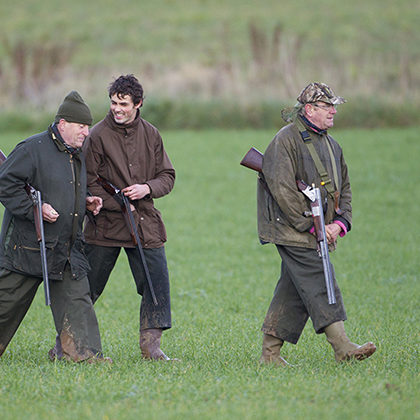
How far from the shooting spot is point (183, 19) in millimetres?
49156

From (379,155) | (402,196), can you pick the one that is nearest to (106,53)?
(379,155)

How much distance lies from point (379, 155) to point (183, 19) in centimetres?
2830

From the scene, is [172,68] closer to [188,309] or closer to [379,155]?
[379,155]

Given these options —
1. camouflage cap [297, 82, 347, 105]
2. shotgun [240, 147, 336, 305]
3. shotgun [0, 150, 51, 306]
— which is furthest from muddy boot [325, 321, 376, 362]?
shotgun [0, 150, 51, 306]

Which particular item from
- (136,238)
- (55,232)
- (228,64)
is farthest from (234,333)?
(228,64)

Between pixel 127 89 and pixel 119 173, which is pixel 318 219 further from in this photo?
pixel 127 89

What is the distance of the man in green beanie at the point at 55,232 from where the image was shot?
7426mm

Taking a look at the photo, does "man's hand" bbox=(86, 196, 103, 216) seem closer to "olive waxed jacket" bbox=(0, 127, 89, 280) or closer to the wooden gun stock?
"olive waxed jacket" bbox=(0, 127, 89, 280)

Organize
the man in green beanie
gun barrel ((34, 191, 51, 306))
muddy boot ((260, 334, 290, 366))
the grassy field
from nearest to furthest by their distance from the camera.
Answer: the grassy field, gun barrel ((34, 191, 51, 306)), the man in green beanie, muddy boot ((260, 334, 290, 366))

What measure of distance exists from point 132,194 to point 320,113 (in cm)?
194

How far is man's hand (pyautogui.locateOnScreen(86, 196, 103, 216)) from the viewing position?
785cm

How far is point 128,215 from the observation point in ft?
26.4

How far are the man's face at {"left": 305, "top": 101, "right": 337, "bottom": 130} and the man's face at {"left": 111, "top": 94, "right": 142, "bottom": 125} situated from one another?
65.5 inches

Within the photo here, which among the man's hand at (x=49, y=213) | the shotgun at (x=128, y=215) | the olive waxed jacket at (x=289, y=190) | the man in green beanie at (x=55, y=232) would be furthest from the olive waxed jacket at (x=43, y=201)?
the olive waxed jacket at (x=289, y=190)
